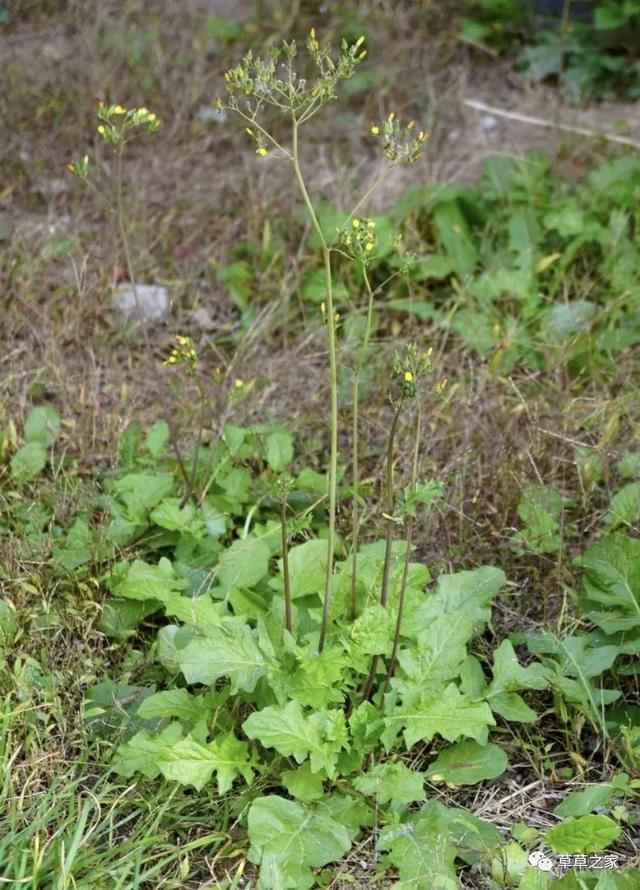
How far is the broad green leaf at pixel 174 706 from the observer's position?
2334 mm

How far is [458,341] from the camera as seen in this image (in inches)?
148

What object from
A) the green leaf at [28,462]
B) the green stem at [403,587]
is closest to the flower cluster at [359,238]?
the green stem at [403,587]

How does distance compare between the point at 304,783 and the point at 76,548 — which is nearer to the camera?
the point at 304,783

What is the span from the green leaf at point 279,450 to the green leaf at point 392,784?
1.07m

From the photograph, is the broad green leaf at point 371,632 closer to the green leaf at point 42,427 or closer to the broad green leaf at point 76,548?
the broad green leaf at point 76,548

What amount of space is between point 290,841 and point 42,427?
1511 mm

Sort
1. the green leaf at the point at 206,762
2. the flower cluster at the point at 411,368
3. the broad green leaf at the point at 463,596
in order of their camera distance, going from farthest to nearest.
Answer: the broad green leaf at the point at 463,596, the green leaf at the point at 206,762, the flower cluster at the point at 411,368

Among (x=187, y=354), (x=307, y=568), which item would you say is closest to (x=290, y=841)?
(x=307, y=568)

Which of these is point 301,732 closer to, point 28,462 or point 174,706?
point 174,706

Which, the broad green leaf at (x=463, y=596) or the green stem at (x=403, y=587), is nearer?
the green stem at (x=403, y=587)

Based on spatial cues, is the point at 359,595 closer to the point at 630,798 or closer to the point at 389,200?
the point at 630,798

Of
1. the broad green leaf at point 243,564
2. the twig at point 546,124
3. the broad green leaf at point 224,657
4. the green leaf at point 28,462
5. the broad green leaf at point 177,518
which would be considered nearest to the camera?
the broad green leaf at point 224,657

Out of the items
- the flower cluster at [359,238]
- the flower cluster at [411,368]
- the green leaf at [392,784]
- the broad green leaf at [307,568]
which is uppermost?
the flower cluster at [359,238]

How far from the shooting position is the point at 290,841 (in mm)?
2146
